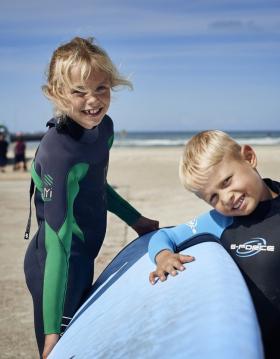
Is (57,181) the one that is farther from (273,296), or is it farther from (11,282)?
(11,282)

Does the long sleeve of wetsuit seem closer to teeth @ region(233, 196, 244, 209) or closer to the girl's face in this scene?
the girl's face

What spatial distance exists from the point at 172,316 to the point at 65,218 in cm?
66

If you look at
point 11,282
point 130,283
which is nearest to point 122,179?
point 11,282

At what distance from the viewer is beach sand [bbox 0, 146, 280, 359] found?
3670 millimetres

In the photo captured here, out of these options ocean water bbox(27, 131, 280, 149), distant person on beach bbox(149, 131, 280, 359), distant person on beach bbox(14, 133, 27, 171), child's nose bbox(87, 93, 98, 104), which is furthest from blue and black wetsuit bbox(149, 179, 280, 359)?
ocean water bbox(27, 131, 280, 149)

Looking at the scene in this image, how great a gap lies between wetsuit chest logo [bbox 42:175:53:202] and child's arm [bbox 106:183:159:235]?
0.65 metres

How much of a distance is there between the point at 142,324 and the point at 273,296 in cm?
66

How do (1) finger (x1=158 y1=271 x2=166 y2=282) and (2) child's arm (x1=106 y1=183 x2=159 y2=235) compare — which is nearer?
(1) finger (x1=158 y1=271 x2=166 y2=282)

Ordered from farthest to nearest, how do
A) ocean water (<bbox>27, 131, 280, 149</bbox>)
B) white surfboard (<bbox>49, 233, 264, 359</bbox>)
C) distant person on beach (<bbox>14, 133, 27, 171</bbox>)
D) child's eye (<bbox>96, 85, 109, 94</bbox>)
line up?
ocean water (<bbox>27, 131, 280, 149</bbox>) < distant person on beach (<bbox>14, 133, 27, 171</bbox>) < child's eye (<bbox>96, 85, 109, 94</bbox>) < white surfboard (<bbox>49, 233, 264, 359</bbox>)

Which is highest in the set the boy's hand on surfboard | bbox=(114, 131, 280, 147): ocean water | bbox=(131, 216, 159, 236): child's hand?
bbox=(131, 216, 159, 236): child's hand

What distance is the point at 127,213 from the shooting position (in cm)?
295

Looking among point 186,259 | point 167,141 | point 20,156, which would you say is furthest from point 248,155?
point 167,141

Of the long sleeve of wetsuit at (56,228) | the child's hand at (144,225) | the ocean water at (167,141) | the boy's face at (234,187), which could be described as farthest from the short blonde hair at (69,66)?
the ocean water at (167,141)

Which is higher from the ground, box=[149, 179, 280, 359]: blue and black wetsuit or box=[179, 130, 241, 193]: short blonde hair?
box=[179, 130, 241, 193]: short blonde hair
